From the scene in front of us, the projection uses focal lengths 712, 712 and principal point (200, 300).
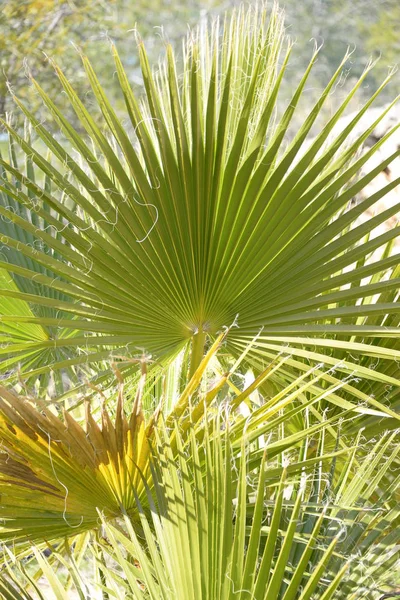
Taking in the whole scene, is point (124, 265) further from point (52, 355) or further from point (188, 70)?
point (52, 355)

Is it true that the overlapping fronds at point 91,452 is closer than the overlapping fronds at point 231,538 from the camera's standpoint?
No

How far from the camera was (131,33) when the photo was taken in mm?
8070

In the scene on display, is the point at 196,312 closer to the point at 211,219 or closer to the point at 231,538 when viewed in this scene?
the point at 211,219

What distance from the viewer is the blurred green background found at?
6.09 meters

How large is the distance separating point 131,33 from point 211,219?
292 inches

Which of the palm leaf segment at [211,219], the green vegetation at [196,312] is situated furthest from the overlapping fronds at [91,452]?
the palm leaf segment at [211,219]

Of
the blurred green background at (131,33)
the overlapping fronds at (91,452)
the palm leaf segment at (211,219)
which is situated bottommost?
the overlapping fronds at (91,452)

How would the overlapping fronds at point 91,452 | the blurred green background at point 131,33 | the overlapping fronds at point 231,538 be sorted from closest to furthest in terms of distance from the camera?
the overlapping fronds at point 231,538 → the overlapping fronds at point 91,452 → the blurred green background at point 131,33

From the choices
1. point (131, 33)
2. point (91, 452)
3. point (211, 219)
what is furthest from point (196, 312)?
Result: point (131, 33)

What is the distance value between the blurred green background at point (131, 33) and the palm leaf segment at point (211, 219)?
2.56 meters

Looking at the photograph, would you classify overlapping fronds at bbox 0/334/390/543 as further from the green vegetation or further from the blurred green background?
the blurred green background

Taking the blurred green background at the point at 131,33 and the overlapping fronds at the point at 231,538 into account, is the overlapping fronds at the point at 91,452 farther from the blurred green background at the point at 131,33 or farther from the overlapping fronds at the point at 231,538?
the blurred green background at the point at 131,33

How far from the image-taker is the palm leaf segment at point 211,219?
122 centimetres

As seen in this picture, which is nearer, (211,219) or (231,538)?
(231,538)
